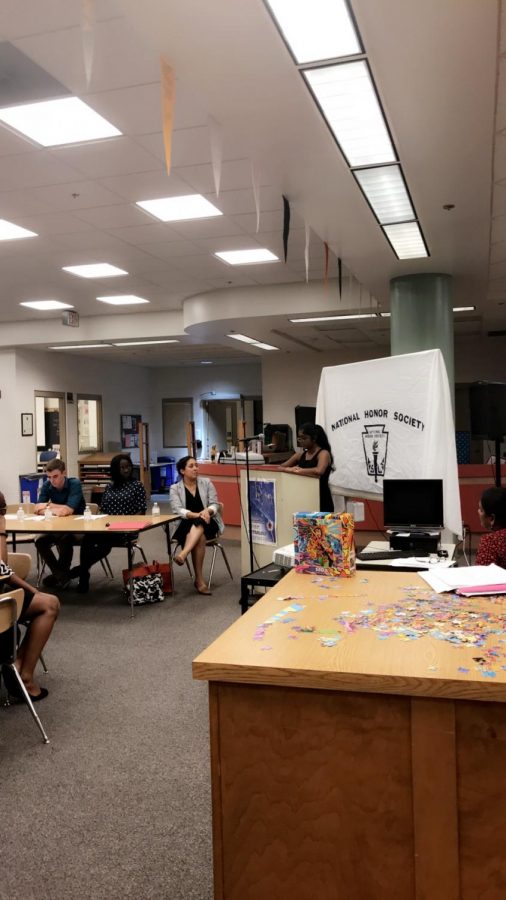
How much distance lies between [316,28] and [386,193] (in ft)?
7.16

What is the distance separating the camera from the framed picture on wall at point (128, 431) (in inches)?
636

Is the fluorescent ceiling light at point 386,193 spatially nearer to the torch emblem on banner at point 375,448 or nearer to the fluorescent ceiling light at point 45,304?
the torch emblem on banner at point 375,448

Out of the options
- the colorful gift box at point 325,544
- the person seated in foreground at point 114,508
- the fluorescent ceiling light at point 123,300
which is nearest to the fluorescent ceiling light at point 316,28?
the colorful gift box at point 325,544

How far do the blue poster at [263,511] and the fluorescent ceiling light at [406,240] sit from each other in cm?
239

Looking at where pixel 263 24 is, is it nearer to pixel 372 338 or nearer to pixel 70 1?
pixel 70 1

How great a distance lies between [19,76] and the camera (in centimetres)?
367

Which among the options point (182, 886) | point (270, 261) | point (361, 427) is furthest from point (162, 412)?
point (182, 886)

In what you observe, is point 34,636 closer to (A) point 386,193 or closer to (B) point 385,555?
(B) point 385,555

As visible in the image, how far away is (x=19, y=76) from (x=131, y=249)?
3519 millimetres

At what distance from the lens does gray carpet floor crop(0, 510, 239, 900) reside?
249 cm

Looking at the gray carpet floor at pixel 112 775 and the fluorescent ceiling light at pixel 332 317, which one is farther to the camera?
the fluorescent ceiling light at pixel 332 317

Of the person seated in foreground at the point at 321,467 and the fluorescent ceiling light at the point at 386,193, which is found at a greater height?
the fluorescent ceiling light at the point at 386,193

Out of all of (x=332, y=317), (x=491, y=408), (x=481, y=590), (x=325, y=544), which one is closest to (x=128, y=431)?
(x=332, y=317)

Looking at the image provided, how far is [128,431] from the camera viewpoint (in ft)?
54.0
